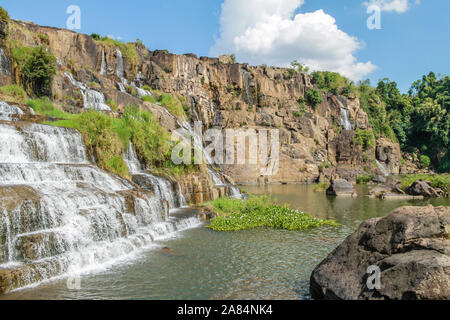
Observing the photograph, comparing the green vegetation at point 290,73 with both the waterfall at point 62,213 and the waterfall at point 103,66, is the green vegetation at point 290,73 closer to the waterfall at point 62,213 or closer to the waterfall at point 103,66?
the waterfall at point 103,66

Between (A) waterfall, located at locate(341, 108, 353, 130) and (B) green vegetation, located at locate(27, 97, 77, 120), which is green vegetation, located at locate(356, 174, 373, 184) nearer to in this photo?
(A) waterfall, located at locate(341, 108, 353, 130)

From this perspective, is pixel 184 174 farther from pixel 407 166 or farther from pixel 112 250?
pixel 407 166

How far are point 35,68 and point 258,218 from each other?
55.4 feet

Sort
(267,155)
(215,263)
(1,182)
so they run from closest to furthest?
(215,263) < (1,182) < (267,155)

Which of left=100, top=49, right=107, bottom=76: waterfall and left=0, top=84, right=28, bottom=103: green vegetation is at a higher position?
left=100, top=49, right=107, bottom=76: waterfall

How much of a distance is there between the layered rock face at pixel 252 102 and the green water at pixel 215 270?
21759mm

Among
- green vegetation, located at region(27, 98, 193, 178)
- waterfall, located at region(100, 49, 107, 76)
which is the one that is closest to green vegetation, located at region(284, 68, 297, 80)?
waterfall, located at region(100, 49, 107, 76)

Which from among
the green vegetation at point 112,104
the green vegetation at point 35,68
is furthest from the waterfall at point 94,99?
the green vegetation at point 35,68

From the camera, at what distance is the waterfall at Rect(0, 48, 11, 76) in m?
19.1

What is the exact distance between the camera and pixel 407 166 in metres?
56.8

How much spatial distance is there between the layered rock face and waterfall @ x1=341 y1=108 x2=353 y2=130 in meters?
0.18

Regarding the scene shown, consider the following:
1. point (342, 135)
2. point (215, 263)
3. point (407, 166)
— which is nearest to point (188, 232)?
point (215, 263)

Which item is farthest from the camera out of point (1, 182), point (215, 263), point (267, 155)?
point (267, 155)
